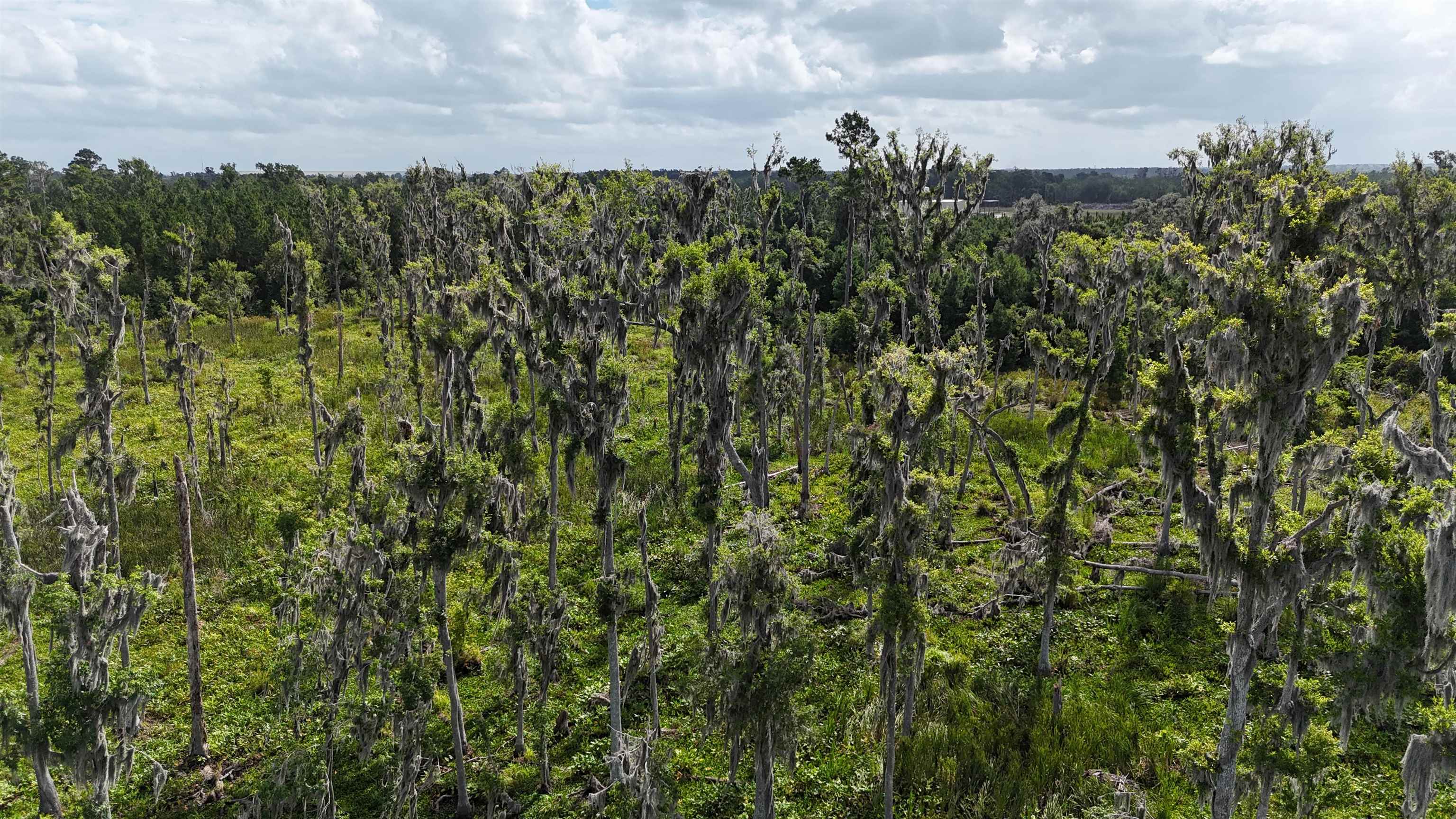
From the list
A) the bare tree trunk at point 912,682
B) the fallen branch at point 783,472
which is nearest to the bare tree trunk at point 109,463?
the bare tree trunk at point 912,682

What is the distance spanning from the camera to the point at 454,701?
14.3 m

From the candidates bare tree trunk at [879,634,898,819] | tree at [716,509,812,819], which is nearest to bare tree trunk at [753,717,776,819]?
tree at [716,509,812,819]

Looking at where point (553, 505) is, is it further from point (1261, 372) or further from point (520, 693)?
point (1261, 372)

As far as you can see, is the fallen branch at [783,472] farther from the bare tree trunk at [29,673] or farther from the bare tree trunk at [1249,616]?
the bare tree trunk at [29,673]

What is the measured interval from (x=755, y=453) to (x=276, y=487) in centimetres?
1920

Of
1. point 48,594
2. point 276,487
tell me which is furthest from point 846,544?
point 276,487

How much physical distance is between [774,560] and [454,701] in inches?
282

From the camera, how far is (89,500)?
25.6 metres

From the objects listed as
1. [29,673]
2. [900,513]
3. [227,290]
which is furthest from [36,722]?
[227,290]

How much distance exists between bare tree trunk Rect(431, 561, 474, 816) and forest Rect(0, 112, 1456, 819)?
0.40 ft

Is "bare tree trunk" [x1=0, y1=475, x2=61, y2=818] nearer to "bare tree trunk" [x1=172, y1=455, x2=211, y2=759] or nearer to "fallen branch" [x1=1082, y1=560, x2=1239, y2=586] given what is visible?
"bare tree trunk" [x1=172, y1=455, x2=211, y2=759]

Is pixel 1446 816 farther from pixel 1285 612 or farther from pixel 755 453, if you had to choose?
pixel 755 453

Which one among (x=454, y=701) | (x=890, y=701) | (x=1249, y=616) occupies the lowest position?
(x=454, y=701)

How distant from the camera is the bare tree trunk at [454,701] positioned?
1373 centimetres
